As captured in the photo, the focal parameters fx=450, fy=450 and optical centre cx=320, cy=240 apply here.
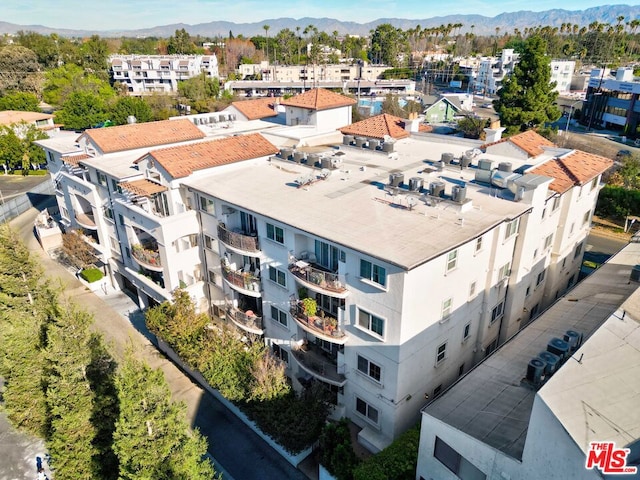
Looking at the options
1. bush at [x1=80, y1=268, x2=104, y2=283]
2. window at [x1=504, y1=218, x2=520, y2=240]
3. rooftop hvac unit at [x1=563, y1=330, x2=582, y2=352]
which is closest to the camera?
rooftop hvac unit at [x1=563, y1=330, x2=582, y2=352]

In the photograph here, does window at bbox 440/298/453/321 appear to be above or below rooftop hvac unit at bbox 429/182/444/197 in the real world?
below

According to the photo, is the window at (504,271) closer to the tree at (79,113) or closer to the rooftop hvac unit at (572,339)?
the rooftop hvac unit at (572,339)

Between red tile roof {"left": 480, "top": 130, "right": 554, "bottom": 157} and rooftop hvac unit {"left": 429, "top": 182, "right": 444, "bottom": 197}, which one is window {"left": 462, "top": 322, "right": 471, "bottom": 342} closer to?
rooftop hvac unit {"left": 429, "top": 182, "right": 444, "bottom": 197}

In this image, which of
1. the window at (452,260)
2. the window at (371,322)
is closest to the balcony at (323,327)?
the window at (371,322)

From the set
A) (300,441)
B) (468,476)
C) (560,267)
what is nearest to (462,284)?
(468,476)

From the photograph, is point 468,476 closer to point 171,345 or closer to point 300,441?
→ point 300,441

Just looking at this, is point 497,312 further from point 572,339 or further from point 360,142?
point 360,142

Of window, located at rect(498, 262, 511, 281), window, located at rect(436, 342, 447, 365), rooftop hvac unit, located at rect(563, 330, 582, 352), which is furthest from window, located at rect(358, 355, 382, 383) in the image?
window, located at rect(498, 262, 511, 281)
